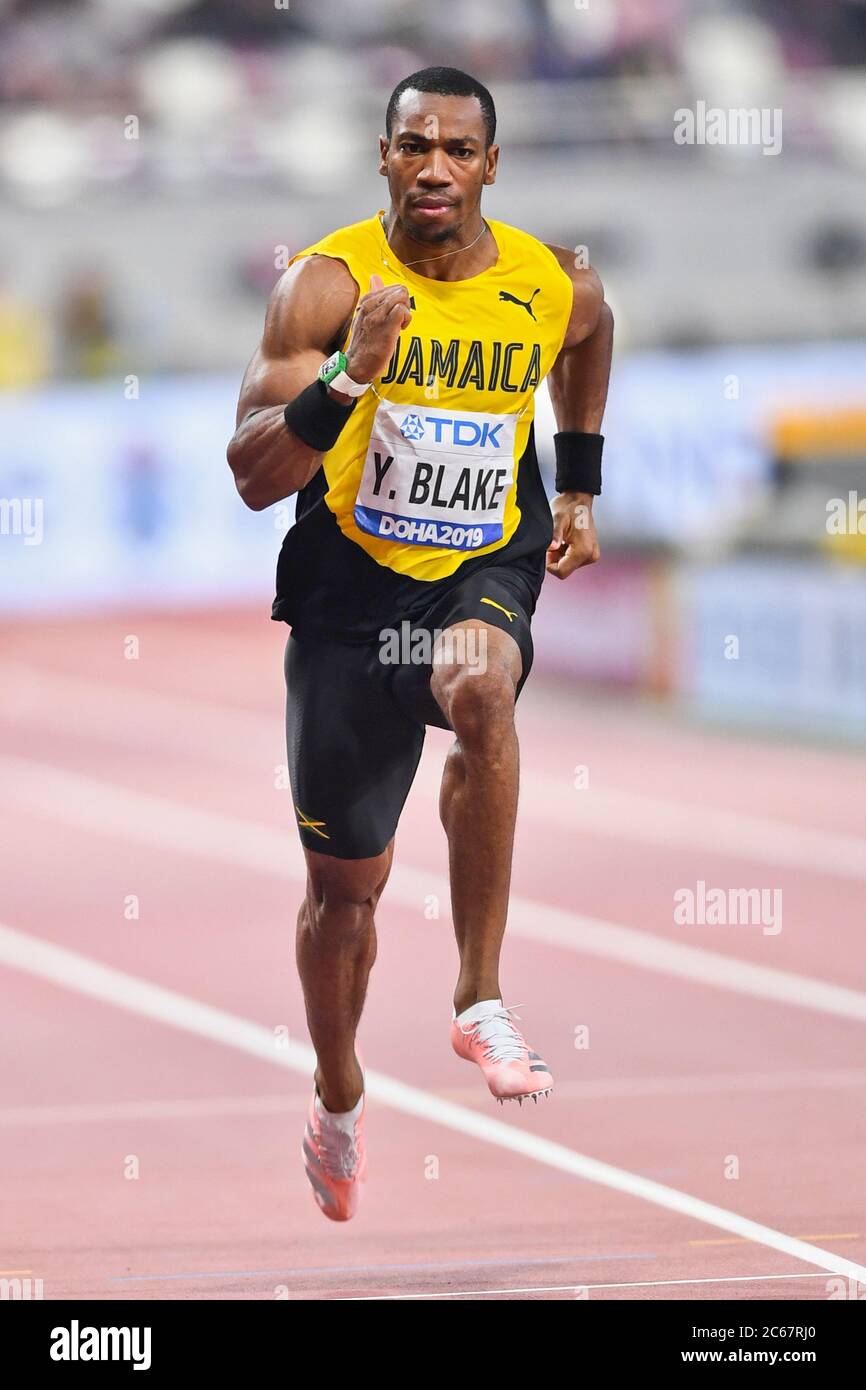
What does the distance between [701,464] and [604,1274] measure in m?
13.2

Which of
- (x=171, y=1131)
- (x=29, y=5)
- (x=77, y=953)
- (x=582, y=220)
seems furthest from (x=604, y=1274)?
(x=29, y=5)

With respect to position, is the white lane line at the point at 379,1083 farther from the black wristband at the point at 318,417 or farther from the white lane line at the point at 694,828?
the white lane line at the point at 694,828

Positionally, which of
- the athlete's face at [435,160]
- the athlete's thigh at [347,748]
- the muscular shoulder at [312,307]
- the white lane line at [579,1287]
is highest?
the athlete's face at [435,160]

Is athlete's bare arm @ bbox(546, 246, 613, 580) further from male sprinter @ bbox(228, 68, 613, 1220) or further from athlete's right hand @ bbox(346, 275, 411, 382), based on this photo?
athlete's right hand @ bbox(346, 275, 411, 382)

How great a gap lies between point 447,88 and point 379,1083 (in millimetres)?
4006

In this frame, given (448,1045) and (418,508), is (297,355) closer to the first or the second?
(418,508)

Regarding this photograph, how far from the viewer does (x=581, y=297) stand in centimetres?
563

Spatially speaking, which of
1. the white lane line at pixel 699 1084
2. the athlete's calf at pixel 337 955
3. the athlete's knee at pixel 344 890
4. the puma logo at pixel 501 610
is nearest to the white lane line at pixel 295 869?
the white lane line at pixel 699 1084

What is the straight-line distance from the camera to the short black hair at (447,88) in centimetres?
516

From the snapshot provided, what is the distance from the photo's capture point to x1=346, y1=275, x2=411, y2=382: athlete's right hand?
15.8 feet

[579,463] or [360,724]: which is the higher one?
[579,463]

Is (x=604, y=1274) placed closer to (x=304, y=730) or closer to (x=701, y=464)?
(x=304, y=730)

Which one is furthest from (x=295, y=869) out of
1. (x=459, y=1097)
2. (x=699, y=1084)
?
(x=699, y=1084)

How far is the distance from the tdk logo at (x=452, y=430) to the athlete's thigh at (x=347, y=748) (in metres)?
0.57
